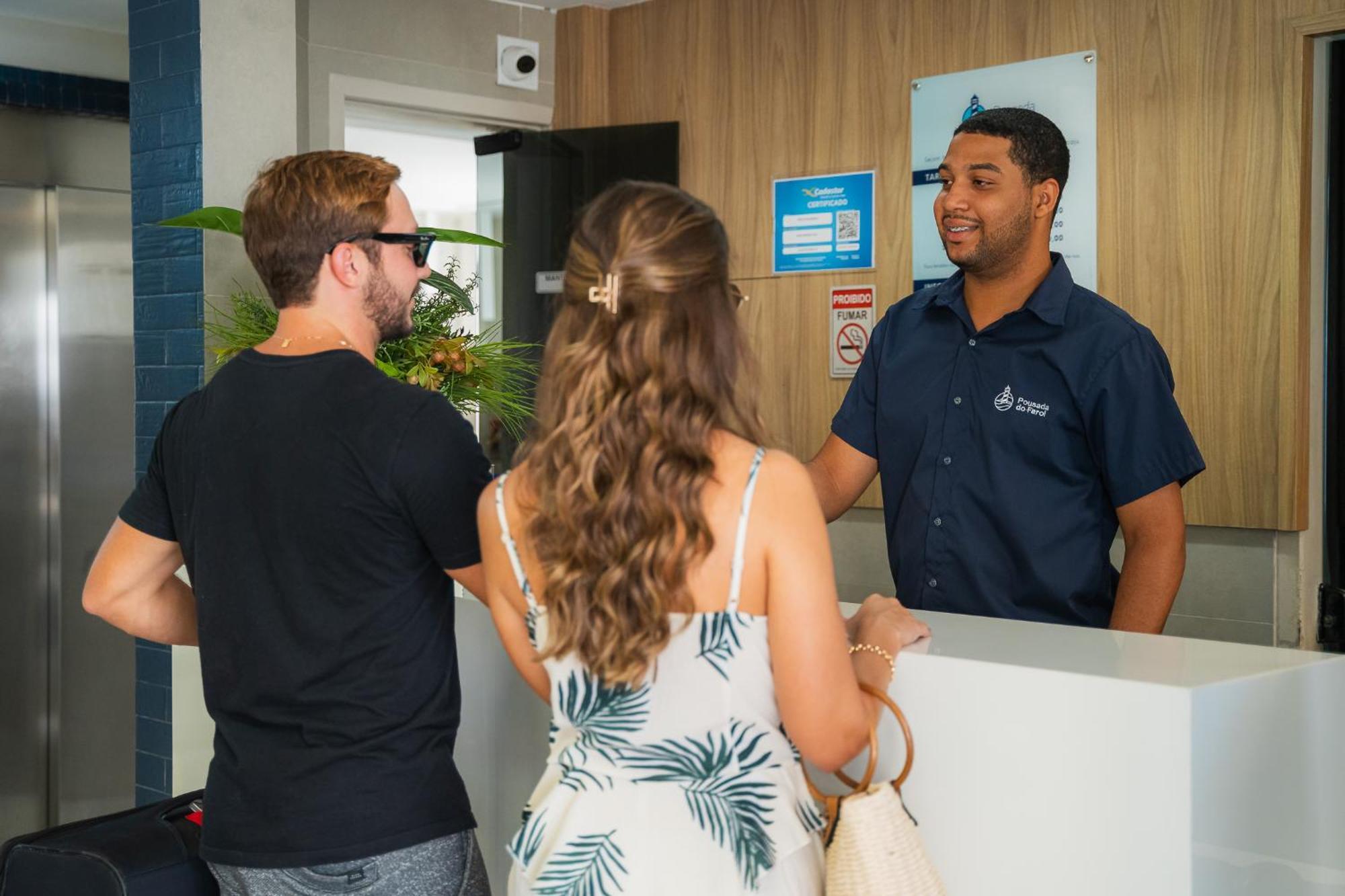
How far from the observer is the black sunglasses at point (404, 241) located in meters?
1.48

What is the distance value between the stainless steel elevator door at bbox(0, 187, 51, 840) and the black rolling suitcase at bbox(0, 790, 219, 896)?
10.0 feet

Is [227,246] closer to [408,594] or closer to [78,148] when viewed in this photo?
[78,148]

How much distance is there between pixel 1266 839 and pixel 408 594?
0.88 m

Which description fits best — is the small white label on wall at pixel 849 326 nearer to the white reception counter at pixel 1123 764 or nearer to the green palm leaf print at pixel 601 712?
the white reception counter at pixel 1123 764

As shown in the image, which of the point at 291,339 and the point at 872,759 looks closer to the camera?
the point at 872,759

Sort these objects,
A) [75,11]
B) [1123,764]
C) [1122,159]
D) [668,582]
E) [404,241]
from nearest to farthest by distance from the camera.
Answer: [668,582], [1123,764], [404,241], [1122,159], [75,11]

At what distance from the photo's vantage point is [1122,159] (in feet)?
11.2

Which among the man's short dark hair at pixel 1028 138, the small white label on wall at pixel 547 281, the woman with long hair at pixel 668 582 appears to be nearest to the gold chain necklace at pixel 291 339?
the woman with long hair at pixel 668 582

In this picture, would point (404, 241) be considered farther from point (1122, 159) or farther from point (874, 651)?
point (1122, 159)

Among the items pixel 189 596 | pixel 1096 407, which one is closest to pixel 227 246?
pixel 189 596

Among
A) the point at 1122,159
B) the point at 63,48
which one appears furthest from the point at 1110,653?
the point at 63,48

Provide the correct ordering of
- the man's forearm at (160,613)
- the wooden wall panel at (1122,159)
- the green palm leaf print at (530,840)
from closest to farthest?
1. the green palm leaf print at (530,840)
2. the man's forearm at (160,613)
3. the wooden wall panel at (1122,159)

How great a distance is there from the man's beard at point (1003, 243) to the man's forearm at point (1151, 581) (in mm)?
494

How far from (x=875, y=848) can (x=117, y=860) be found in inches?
37.9
